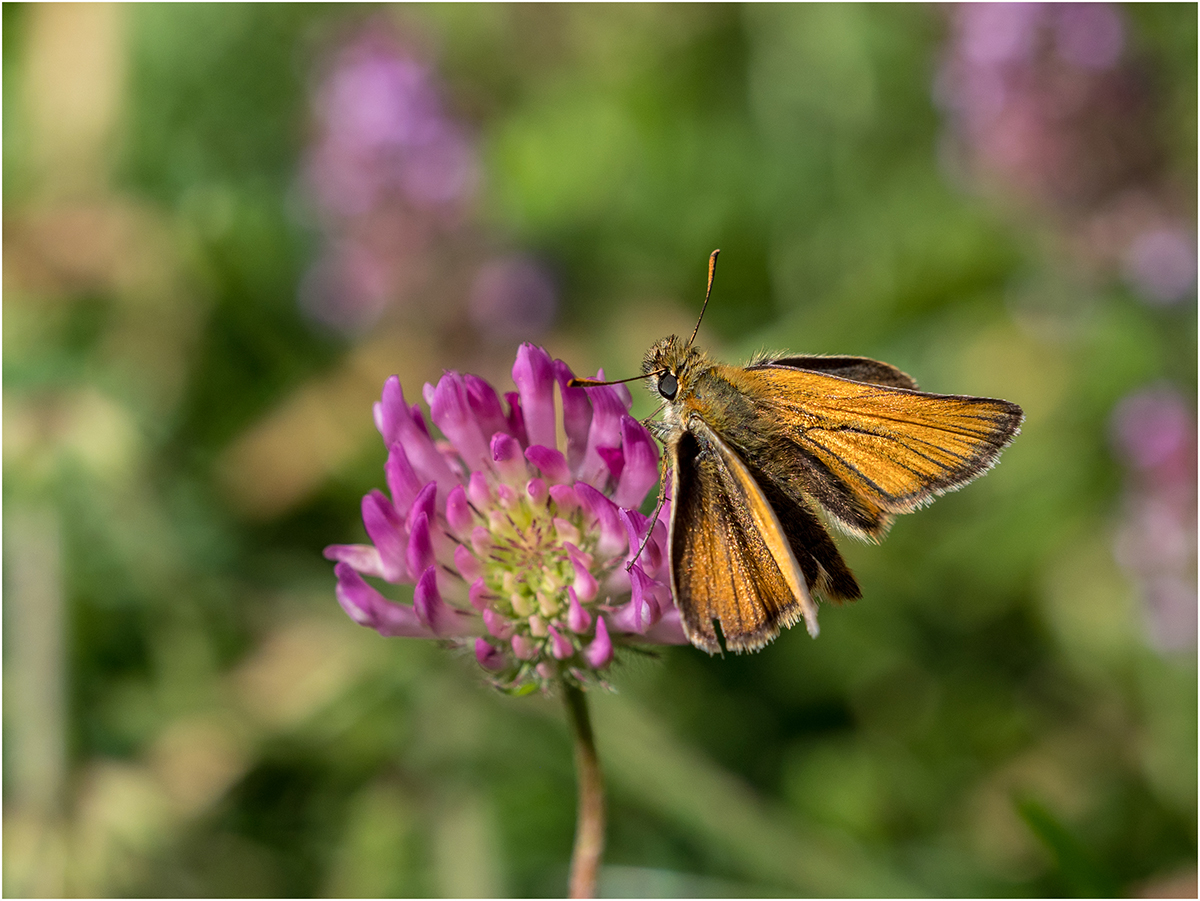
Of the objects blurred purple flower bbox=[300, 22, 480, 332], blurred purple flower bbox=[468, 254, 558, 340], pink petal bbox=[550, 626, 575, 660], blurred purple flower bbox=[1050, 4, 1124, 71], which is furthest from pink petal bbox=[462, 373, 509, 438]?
blurred purple flower bbox=[1050, 4, 1124, 71]

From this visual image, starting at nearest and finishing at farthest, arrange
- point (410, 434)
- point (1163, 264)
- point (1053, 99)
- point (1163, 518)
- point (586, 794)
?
point (586, 794), point (410, 434), point (1163, 518), point (1163, 264), point (1053, 99)

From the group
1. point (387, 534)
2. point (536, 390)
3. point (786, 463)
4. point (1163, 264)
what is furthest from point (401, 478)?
point (1163, 264)

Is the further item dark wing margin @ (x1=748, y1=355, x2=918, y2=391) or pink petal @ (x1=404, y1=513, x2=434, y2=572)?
dark wing margin @ (x1=748, y1=355, x2=918, y2=391)

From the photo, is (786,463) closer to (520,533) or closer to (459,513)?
(520,533)

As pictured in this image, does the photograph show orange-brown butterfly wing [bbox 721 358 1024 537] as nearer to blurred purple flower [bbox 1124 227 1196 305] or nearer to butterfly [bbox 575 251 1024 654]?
butterfly [bbox 575 251 1024 654]

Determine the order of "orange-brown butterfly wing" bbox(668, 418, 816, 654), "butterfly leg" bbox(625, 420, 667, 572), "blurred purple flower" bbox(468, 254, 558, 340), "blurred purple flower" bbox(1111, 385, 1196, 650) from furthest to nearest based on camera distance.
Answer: "blurred purple flower" bbox(468, 254, 558, 340) → "blurred purple flower" bbox(1111, 385, 1196, 650) → "butterfly leg" bbox(625, 420, 667, 572) → "orange-brown butterfly wing" bbox(668, 418, 816, 654)

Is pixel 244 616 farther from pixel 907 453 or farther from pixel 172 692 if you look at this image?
pixel 907 453
